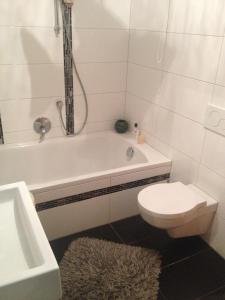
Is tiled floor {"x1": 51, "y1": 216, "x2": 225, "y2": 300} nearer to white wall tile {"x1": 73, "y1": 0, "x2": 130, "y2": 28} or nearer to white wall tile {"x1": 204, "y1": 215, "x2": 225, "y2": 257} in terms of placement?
white wall tile {"x1": 204, "y1": 215, "x2": 225, "y2": 257}

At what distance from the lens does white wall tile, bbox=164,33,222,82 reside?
1.67m

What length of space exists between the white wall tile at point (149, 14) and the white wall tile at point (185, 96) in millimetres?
388

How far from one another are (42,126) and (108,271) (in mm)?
1334

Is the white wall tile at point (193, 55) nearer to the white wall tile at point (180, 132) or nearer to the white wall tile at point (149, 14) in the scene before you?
the white wall tile at point (149, 14)

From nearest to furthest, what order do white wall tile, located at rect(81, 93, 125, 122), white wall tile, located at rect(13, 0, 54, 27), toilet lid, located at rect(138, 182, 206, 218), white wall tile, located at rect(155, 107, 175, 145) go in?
1. toilet lid, located at rect(138, 182, 206, 218)
2. white wall tile, located at rect(13, 0, 54, 27)
3. white wall tile, located at rect(155, 107, 175, 145)
4. white wall tile, located at rect(81, 93, 125, 122)

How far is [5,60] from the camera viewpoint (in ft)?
6.90

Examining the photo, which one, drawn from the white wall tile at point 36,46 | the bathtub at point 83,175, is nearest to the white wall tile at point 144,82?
the bathtub at point 83,175

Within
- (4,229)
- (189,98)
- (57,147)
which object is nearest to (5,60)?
(57,147)

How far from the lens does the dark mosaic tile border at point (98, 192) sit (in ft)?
6.20

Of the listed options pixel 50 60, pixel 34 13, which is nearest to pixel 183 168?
pixel 50 60

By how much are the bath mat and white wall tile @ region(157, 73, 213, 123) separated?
3.30 feet

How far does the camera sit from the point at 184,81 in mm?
1925

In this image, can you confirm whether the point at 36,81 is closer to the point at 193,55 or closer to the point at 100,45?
the point at 100,45

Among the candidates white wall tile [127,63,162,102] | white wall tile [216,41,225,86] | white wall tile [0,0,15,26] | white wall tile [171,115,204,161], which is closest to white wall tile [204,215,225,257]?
white wall tile [171,115,204,161]
